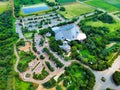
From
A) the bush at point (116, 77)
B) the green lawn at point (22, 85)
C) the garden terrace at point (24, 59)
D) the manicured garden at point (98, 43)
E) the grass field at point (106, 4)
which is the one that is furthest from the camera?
the grass field at point (106, 4)

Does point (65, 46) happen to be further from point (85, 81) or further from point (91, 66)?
point (85, 81)

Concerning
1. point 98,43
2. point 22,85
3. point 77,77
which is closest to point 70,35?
point 98,43

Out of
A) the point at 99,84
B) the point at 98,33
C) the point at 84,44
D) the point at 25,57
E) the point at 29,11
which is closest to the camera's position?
the point at 99,84

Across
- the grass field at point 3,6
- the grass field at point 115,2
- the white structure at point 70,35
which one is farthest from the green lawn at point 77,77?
the grass field at point 115,2

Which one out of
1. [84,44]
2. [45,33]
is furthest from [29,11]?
[84,44]

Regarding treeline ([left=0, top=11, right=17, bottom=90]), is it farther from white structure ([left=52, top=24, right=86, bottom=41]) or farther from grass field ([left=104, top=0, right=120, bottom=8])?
grass field ([left=104, top=0, right=120, bottom=8])

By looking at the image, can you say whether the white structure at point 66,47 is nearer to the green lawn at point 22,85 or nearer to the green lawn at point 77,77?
the green lawn at point 77,77

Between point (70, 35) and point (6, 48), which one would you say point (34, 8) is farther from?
point (6, 48)
